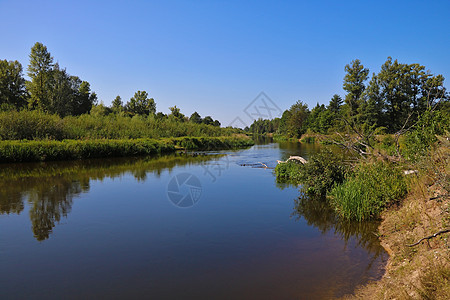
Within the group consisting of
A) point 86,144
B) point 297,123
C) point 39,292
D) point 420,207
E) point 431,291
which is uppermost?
point 297,123

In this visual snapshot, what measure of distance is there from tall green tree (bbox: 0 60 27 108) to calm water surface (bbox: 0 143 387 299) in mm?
43787

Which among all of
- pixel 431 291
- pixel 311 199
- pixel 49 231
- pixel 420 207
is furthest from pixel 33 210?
pixel 420 207

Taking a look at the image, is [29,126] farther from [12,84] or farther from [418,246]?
[12,84]

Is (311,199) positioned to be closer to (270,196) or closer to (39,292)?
(270,196)

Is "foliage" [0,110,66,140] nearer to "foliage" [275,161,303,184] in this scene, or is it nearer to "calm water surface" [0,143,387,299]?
"calm water surface" [0,143,387,299]

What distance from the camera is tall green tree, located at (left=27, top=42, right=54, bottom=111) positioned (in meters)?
40.0

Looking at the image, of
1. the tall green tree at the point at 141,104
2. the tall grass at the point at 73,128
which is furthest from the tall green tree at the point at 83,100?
the tall grass at the point at 73,128

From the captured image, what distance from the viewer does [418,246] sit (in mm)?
5066

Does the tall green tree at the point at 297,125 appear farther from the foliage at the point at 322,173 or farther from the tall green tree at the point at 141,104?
the foliage at the point at 322,173

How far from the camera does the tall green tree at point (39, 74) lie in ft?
131

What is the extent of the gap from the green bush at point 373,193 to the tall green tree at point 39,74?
4394 centimetres

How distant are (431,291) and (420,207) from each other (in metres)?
3.25

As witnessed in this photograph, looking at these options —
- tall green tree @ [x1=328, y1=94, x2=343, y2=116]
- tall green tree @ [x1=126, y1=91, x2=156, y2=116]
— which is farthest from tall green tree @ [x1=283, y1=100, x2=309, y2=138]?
tall green tree @ [x1=126, y1=91, x2=156, y2=116]

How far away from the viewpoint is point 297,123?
80.6 metres
